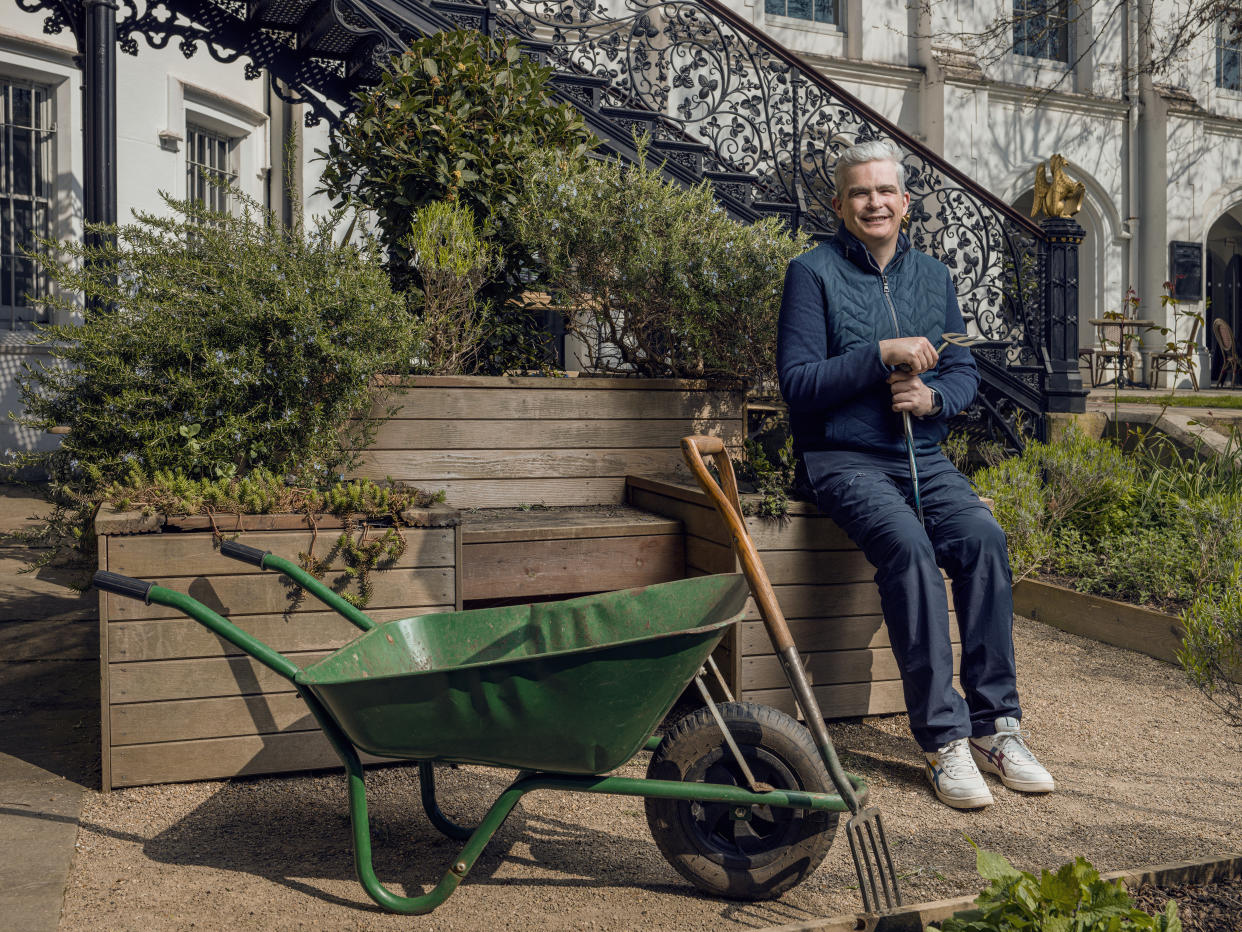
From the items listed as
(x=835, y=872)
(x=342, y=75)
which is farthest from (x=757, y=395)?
(x=342, y=75)

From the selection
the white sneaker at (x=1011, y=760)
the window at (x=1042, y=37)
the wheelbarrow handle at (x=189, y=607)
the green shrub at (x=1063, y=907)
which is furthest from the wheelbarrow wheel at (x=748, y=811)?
the window at (x=1042, y=37)

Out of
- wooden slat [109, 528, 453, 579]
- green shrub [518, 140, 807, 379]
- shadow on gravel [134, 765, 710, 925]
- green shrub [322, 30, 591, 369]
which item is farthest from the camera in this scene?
green shrub [322, 30, 591, 369]

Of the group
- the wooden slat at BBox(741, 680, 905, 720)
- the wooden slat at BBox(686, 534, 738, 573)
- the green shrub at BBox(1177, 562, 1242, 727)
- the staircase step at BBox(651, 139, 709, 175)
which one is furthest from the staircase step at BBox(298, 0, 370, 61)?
the green shrub at BBox(1177, 562, 1242, 727)

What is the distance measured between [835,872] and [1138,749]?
4.52ft

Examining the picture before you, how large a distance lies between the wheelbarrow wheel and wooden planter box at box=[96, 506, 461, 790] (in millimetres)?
1018

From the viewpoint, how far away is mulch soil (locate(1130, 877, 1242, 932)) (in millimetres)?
2123

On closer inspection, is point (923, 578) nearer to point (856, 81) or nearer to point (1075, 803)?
point (1075, 803)

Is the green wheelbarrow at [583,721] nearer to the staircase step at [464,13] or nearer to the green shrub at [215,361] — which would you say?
the green shrub at [215,361]

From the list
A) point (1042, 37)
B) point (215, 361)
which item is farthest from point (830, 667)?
point (1042, 37)

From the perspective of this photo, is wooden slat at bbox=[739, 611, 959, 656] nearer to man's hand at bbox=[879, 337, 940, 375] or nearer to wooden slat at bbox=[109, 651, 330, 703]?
man's hand at bbox=[879, 337, 940, 375]

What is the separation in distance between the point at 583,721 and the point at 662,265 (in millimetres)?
2293

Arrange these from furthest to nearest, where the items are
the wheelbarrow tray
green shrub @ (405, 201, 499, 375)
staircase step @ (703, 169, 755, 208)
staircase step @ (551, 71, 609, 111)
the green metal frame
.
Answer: staircase step @ (703, 169, 755, 208) < staircase step @ (551, 71, 609, 111) < green shrub @ (405, 201, 499, 375) < the green metal frame < the wheelbarrow tray

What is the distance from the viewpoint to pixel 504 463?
3.77 meters

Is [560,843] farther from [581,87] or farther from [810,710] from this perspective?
[581,87]
